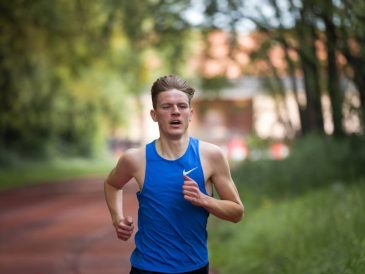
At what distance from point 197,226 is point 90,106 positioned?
31444mm

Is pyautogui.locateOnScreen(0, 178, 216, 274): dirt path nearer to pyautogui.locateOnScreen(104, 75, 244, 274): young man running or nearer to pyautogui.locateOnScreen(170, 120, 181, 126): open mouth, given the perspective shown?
pyautogui.locateOnScreen(104, 75, 244, 274): young man running

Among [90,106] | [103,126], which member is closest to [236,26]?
[90,106]

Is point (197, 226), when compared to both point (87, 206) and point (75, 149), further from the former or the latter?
point (75, 149)

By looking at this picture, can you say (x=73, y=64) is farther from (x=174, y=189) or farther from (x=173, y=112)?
(x=174, y=189)

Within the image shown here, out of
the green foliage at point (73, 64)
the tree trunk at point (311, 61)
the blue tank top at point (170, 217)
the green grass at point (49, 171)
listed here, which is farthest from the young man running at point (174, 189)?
the green grass at point (49, 171)

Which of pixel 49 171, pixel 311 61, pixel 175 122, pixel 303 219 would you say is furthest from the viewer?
pixel 49 171

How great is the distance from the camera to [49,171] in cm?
3250

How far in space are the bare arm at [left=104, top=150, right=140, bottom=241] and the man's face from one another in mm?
203

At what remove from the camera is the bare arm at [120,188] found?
3.85m

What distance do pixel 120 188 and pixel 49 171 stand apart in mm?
28850

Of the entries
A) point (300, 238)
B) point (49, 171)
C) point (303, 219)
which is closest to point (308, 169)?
point (303, 219)

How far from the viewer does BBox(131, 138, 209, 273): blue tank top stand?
3705 mm

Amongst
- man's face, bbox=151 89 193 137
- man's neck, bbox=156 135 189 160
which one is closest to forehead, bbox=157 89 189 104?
man's face, bbox=151 89 193 137

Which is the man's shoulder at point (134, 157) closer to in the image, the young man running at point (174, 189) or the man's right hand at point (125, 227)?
the young man running at point (174, 189)
